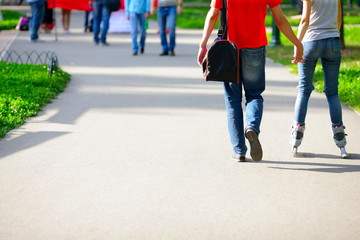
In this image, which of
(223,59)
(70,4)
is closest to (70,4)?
(70,4)

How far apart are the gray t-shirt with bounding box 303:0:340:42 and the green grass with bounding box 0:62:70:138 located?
3268mm

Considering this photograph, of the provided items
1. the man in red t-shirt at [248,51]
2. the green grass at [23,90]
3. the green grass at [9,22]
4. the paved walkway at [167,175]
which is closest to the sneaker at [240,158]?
the man in red t-shirt at [248,51]

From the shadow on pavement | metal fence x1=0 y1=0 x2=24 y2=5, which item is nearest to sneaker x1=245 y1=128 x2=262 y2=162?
the shadow on pavement

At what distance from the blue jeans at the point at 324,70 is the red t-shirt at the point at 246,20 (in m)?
0.54

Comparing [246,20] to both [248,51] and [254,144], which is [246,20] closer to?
[248,51]

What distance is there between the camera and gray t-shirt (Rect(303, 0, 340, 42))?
25.5ft

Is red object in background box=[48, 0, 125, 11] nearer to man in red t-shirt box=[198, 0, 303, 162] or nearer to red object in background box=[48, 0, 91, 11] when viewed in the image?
red object in background box=[48, 0, 91, 11]

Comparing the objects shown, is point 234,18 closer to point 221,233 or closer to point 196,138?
point 196,138

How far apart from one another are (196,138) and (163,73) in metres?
6.18

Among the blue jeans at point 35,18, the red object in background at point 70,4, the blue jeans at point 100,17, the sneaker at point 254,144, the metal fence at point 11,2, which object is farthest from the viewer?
the metal fence at point 11,2

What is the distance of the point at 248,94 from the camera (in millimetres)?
7734

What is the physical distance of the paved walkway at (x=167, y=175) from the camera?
18.4 feet

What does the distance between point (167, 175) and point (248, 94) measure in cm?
114

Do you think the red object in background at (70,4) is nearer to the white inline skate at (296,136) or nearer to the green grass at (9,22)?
the green grass at (9,22)
